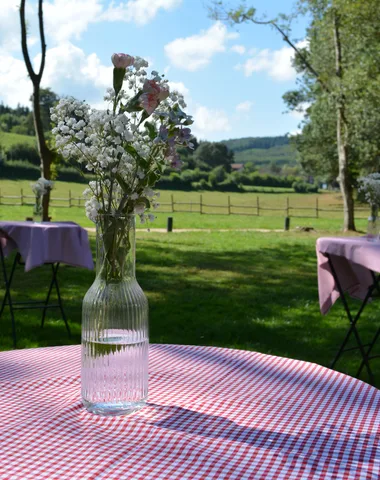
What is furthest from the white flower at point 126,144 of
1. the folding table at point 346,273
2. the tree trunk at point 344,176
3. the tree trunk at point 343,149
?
the tree trunk at point 344,176

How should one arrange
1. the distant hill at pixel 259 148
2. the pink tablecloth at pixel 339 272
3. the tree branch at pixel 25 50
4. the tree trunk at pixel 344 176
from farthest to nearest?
the distant hill at pixel 259 148 < the tree trunk at pixel 344 176 < the tree branch at pixel 25 50 < the pink tablecloth at pixel 339 272

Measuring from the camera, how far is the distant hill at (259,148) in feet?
506

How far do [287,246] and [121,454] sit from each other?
1442 cm

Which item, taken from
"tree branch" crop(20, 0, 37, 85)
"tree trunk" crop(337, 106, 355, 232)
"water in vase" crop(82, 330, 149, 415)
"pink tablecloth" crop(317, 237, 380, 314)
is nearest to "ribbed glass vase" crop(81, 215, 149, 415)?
"water in vase" crop(82, 330, 149, 415)

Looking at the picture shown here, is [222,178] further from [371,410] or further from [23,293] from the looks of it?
[371,410]

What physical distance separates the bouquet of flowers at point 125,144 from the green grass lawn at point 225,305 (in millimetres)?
3993

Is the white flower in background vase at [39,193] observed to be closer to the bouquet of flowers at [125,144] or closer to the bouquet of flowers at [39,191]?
the bouquet of flowers at [39,191]

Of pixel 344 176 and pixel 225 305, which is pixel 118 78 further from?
pixel 344 176

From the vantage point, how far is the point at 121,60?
4.44 feet

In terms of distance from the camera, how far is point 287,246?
50.1ft

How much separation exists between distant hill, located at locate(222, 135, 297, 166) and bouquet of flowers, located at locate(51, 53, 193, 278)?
14879cm

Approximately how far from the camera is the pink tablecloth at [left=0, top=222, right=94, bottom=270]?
18.6 ft

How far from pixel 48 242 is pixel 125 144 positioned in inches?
180

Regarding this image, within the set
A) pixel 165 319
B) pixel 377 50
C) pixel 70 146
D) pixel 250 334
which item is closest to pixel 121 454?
pixel 70 146
